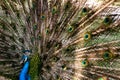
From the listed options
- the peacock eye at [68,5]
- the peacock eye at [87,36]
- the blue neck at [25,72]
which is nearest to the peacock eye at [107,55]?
the peacock eye at [87,36]

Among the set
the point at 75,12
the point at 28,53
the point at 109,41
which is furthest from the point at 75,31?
the point at 28,53

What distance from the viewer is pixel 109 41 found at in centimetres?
380

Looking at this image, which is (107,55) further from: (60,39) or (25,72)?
(25,72)

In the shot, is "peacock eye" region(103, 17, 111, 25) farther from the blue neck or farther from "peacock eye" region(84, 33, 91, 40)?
the blue neck

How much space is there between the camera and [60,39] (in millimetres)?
4453

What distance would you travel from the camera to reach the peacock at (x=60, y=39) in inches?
149

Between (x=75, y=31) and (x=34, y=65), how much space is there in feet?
3.87

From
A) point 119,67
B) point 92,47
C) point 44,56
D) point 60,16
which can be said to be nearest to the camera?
point 119,67

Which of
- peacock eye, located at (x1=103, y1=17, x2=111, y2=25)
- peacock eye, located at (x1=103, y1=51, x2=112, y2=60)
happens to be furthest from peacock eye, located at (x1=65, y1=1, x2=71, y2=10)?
peacock eye, located at (x1=103, y1=51, x2=112, y2=60)

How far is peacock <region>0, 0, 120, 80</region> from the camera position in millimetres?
3795

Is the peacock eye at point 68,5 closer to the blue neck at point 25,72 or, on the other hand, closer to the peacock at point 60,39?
the peacock at point 60,39

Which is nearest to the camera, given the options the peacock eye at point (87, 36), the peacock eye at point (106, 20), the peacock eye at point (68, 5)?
the peacock eye at point (106, 20)

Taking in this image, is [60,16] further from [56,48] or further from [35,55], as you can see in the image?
[35,55]

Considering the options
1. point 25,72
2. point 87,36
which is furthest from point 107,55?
point 25,72
